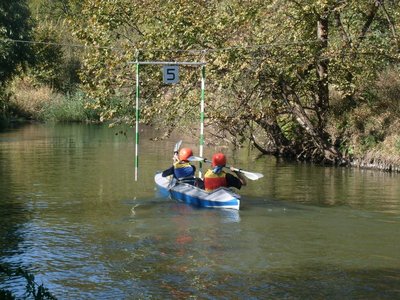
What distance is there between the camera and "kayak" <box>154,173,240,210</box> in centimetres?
1709

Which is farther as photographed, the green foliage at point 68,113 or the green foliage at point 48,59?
the green foliage at point 48,59

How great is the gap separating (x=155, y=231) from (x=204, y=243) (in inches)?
55.1

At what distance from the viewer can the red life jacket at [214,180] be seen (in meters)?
17.7

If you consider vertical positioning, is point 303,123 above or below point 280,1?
below

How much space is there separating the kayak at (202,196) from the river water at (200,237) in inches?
9.6

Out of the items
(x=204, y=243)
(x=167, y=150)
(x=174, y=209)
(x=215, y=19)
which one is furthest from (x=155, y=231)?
(x=167, y=150)

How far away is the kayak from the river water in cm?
24

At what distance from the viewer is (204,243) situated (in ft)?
45.5

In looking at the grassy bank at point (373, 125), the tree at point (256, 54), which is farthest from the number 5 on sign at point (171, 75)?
the grassy bank at point (373, 125)

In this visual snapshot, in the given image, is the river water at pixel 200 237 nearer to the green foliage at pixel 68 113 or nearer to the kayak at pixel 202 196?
the kayak at pixel 202 196

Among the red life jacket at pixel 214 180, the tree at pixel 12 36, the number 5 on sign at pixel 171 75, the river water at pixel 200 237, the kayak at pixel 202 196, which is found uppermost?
the tree at pixel 12 36

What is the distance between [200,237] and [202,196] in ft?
10.8

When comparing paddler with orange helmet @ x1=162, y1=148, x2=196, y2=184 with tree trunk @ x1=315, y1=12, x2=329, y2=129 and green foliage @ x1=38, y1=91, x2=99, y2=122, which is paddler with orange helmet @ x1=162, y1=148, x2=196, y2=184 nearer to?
tree trunk @ x1=315, y1=12, x2=329, y2=129

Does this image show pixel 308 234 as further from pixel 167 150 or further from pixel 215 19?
pixel 167 150
